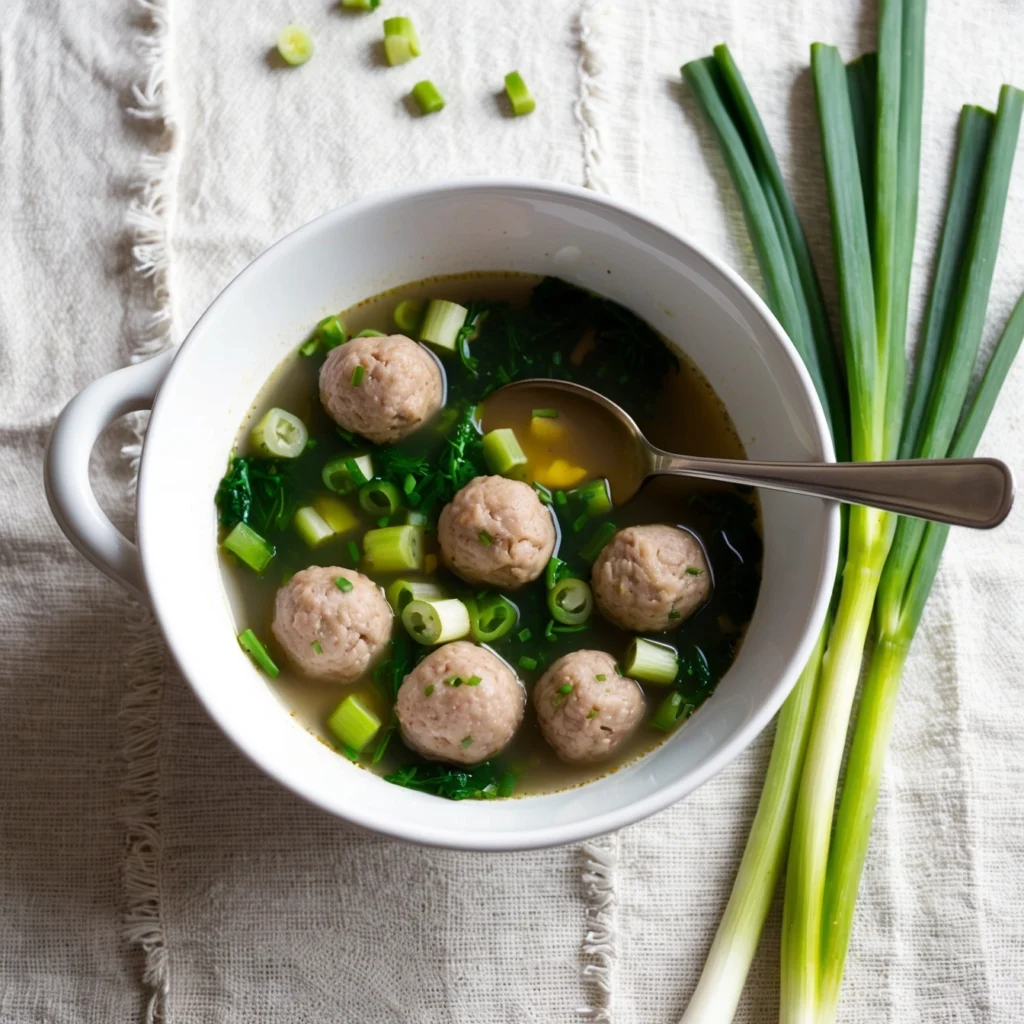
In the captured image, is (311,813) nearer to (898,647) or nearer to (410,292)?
(410,292)

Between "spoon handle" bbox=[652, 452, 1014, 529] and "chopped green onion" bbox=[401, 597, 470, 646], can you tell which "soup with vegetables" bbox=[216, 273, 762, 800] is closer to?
"chopped green onion" bbox=[401, 597, 470, 646]

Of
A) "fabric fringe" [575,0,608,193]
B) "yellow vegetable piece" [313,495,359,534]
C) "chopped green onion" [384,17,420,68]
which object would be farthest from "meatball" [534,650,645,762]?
"chopped green onion" [384,17,420,68]

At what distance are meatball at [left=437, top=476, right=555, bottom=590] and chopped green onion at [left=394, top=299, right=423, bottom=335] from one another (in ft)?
1.38

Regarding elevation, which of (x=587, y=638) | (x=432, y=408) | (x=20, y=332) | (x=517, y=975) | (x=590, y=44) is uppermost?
(x=590, y=44)

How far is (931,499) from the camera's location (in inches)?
68.9

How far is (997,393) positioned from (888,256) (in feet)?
1.33

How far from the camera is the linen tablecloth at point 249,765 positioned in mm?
2252

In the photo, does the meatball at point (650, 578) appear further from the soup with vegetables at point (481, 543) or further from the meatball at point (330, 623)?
the meatball at point (330, 623)

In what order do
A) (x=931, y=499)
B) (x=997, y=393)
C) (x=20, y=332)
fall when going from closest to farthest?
(x=931, y=499) < (x=997, y=393) < (x=20, y=332)

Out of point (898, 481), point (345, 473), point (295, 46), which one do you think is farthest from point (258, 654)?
point (295, 46)

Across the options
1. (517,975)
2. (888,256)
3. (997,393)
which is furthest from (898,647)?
(517,975)

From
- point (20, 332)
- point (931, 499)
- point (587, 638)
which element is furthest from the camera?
point (20, 332)

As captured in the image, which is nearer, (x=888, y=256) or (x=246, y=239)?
(x=888, y=256)

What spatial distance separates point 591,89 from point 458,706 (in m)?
1.62
